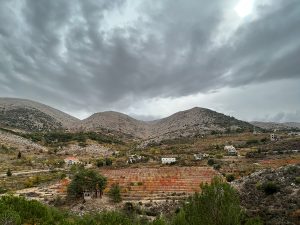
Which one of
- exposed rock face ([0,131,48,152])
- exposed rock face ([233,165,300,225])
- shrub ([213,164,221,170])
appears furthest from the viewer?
exposed rock face ([0,131,48,152])

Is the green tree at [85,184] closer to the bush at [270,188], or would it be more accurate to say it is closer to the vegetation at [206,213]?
the bush at [270,188]

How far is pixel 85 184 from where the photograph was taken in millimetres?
61812

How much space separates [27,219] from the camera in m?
27.5

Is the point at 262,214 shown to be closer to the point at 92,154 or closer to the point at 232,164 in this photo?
the point at 232,164

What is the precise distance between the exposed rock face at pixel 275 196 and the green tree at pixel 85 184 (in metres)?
24.5

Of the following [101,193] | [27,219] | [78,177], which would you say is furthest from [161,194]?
[27,219]

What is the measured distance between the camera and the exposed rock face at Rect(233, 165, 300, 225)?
3828 cm

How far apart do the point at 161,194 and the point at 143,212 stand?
14.1 metres

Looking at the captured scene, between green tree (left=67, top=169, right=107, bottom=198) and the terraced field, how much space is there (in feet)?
16.9

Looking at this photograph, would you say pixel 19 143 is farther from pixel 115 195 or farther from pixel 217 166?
pixel 115 195

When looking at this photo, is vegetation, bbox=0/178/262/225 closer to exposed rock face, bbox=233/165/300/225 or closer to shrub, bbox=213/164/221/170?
exposed rock face, bbox=233/165/300/225

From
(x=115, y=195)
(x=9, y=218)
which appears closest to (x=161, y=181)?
(x=115, y=195)

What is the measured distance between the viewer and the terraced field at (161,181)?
64188mm

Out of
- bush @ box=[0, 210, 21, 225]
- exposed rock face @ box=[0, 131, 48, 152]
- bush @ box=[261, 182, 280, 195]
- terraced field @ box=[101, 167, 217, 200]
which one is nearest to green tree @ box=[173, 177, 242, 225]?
bush @ box=[0, 210, 21, 225]
